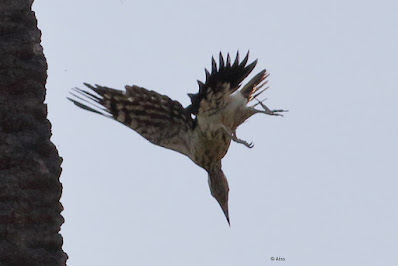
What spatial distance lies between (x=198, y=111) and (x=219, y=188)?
2.88 feet

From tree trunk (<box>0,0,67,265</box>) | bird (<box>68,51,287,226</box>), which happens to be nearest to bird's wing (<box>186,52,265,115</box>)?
bird (<box>68,51,287,226</box>)

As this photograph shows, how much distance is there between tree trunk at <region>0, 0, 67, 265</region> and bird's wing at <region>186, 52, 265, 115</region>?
6.63 feet

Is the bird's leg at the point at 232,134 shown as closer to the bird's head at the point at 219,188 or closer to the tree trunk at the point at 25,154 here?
the bird's head at the point at 219,188

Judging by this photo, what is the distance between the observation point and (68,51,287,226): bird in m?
8.73

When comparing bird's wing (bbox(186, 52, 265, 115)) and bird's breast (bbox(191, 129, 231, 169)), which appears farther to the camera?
bird's breast (bbox(191, 129, 231, 169))

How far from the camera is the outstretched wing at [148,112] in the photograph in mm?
8789

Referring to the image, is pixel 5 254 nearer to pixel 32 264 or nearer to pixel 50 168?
pixel 32 264

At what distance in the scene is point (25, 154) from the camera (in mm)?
6719

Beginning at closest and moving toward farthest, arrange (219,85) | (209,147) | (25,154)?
(25,154)
(219,85)
(209,147)

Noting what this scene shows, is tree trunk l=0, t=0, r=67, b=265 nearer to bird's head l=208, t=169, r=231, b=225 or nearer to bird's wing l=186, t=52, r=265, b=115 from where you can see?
bird's wing l=186, t=52, r=265, b=115

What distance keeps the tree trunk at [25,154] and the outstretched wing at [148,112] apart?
70.9 inches

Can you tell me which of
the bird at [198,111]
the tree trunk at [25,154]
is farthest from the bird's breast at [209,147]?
the tree trunk at [25,154]

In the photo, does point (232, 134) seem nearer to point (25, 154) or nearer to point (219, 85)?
point (219, 85)

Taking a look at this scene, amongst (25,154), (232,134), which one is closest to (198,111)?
(232,134)
